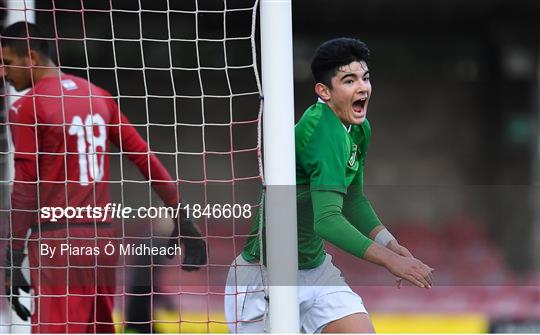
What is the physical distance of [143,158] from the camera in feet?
9.76

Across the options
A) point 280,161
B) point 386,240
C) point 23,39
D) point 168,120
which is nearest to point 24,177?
point 23,39

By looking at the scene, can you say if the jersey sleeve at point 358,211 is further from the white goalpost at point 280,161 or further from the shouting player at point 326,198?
the white goalpost at point 280,161

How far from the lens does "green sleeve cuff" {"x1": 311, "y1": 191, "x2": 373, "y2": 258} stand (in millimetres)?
2512

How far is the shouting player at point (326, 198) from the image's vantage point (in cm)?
260

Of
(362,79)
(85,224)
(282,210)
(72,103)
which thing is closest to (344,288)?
(282,210)

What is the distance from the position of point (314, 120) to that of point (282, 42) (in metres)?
0.25

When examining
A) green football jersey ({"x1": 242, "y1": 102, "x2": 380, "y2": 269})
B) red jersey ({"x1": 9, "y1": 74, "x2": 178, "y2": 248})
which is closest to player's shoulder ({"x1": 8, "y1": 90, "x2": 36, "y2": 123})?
red jersey ({"x1": 9, "y1": 74, "x2": 178, "y2": 248})

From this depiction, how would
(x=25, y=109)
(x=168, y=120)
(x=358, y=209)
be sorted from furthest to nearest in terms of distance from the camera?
(x=168, y=120) < (x=25, y=109) < (x=358, y=209)

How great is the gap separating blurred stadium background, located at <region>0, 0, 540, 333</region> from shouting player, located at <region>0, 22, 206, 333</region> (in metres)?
4.26

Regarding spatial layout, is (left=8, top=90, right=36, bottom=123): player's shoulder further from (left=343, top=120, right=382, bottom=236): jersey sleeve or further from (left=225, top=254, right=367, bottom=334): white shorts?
(left=343, top=120, right=382, bottom=236): jersey sleeve

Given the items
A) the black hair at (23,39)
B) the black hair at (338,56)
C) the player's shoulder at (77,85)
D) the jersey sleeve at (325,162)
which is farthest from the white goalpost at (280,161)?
the black hair at (23,39)

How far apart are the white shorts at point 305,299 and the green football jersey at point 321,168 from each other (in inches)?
1.5

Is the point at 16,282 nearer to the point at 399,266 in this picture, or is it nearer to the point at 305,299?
the point at 305,299

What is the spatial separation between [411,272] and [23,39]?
1450 millimetres
